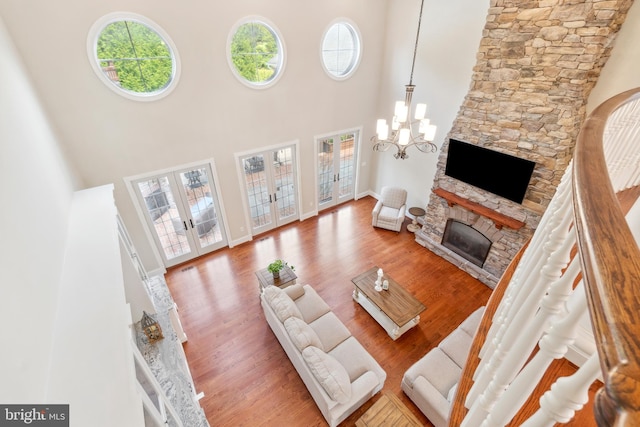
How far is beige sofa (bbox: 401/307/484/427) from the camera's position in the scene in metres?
3.42

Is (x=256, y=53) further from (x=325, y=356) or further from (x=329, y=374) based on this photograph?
(x=329, y=374)

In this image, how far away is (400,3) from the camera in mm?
6227

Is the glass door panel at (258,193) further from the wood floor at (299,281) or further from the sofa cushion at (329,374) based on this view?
the sofa cushion at (329,374)

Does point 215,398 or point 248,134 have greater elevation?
point 248,134

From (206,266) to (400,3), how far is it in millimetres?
6947

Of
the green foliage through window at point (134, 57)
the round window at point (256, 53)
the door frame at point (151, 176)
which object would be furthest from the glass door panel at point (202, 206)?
the round window at point (256, 53)

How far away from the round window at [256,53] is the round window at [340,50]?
1087 millimetres

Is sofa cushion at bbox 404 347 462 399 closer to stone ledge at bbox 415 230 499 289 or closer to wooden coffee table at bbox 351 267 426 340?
wooden coffee table at bbox 351 267 426 340

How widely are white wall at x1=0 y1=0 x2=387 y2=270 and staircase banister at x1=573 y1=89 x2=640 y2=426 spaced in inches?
214

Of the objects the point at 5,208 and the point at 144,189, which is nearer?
the point at 5,208

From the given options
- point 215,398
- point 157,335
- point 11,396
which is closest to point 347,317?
point 215,398

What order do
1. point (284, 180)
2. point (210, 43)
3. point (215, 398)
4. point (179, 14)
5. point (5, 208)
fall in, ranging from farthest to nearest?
1. point (284, 180)
2. point (210, 43)
3. point (179, 14)
4. point (215, 398)
5. point (5, 208)

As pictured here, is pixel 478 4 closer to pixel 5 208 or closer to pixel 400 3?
pixel 400 3

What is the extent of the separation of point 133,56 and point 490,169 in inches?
242
